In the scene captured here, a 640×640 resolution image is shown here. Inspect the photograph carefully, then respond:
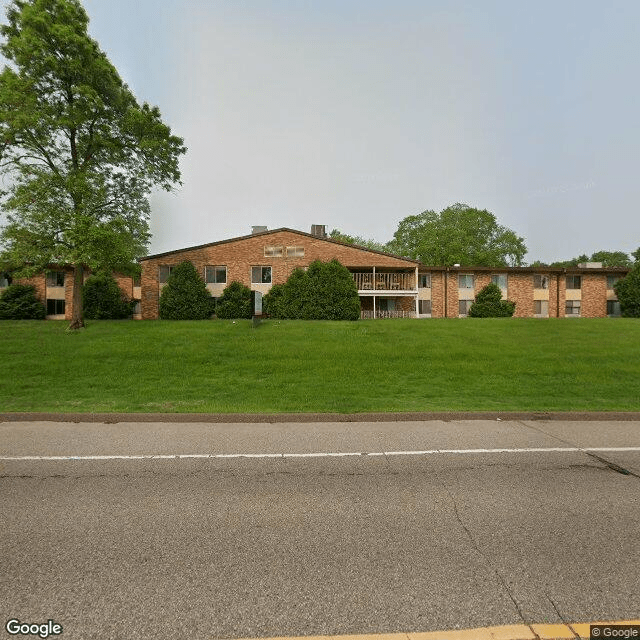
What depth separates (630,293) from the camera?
35594 mm

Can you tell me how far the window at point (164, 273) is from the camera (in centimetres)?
3288

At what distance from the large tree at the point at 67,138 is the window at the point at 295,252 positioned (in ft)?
43.6

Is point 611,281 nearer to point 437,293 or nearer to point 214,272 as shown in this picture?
point 437,293

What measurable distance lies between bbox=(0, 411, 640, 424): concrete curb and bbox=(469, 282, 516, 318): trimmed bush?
2845 centimetres

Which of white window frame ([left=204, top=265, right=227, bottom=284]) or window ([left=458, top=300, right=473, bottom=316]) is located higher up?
white window frame ([left=204, top=265, right=227, bottom=284])

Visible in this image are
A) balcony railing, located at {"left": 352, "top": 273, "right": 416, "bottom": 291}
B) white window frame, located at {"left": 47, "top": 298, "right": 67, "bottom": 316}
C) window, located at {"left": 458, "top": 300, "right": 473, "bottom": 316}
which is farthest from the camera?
window, located at {"left": 458, "top": 300, "right": 473, "bottom": 316}

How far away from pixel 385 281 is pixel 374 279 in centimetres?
220

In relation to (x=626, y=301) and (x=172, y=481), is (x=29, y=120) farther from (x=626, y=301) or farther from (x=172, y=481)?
(x=626, y=301)

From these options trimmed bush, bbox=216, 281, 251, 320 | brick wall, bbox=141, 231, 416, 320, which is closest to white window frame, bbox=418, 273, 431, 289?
brick wall, bbox=141, 231, 416, 320

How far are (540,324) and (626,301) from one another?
1905 cm

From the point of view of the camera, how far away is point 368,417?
7.89m

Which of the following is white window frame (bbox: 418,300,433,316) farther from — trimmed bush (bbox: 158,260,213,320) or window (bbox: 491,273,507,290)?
trimmed bush (bbox: 158,260,213,320)

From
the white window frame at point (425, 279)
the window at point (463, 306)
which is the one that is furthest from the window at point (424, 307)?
the window at point (463, 306)

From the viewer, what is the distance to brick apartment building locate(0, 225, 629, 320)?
108 ft
